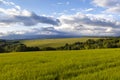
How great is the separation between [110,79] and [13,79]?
15.3 ft

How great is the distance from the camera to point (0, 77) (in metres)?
12.9

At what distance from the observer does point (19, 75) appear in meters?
13.2

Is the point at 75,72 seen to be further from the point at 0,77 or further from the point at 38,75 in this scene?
the point at 0,77

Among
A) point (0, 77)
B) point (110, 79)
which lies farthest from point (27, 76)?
point (110, 79)

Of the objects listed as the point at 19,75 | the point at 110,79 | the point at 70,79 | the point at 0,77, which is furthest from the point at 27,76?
the point at 110,79

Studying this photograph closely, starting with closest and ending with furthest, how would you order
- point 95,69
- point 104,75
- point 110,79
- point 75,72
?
1. point 110,79
2. point 104,75
3. point 75,72
4. point 95,69

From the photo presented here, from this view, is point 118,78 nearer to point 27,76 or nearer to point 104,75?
point 104,75

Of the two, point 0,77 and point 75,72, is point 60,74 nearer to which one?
point 75,72

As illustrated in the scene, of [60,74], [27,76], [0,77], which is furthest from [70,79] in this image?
[0,77]

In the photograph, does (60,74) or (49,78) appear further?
(60,74)

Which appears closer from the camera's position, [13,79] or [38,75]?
[13,79]

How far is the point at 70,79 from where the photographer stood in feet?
40.5

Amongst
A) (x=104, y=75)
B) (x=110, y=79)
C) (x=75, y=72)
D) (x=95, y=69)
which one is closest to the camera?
(x=110, y=79)

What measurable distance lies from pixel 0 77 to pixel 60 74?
3.12 m
